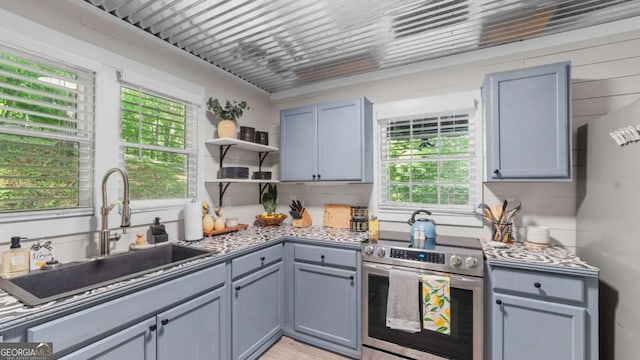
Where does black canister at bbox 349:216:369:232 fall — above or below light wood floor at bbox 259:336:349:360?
above

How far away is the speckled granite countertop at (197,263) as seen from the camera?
104cm

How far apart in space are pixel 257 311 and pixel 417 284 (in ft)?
4.26

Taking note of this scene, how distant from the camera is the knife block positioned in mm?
2986

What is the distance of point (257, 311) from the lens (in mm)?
2176

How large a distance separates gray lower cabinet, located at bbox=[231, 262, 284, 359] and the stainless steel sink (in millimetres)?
476

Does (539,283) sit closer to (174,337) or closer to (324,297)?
(324,297)

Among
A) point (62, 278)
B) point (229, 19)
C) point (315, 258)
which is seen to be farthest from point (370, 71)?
point (62, 278)

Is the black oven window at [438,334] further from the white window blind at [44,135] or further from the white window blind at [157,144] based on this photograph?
the white window blind at [44,135]

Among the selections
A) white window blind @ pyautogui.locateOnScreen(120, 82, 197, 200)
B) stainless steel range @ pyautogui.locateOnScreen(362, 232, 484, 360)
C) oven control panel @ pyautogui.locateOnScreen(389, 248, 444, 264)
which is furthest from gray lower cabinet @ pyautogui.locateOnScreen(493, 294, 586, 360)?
white window blind @ pyautogui.locateOnScreen(120, 82, 197, 200)

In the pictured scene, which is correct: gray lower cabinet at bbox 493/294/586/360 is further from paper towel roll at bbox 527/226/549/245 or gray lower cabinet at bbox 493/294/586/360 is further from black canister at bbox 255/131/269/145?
black canister at bbox 255/131/269/145

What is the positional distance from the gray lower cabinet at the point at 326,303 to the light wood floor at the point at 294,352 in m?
0.12

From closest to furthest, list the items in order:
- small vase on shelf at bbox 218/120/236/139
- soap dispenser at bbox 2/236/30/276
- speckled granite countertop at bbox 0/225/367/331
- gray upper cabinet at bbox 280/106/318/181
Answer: speckled granite countertop at bbox 0/225/367/331 → soap dispenser at bbox 2/236/30/276 → small vase on shelf at bbox 218/120/236/139 → gray upper cabinet at bbox 280/106/318/181

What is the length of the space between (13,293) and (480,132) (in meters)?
3.22

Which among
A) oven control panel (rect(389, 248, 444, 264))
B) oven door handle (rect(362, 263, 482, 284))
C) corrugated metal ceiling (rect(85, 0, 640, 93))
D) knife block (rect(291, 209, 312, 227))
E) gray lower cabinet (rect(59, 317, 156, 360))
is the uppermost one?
corrugated metal ceiling (rect(85, 0, 640, 93))
